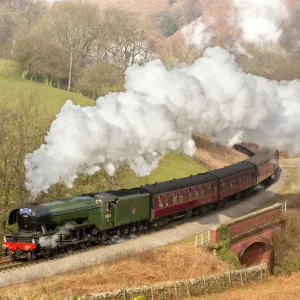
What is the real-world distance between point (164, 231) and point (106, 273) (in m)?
9.87

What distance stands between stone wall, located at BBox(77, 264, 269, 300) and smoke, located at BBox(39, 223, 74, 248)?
559cm

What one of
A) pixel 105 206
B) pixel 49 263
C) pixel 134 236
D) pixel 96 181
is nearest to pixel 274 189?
pixel 96 181

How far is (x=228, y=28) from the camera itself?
189 m

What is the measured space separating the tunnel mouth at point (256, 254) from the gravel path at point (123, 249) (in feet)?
11.1

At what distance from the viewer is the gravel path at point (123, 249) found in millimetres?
24828

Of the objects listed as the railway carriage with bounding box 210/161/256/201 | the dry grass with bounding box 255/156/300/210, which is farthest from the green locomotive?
the dry grass with bounding box 255/156/300/210

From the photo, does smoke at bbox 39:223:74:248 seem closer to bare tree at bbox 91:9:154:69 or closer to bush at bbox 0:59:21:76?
bush at bbox 0:59:21:76

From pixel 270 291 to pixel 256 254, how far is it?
7.35 meters

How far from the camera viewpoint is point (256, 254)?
37.3 m

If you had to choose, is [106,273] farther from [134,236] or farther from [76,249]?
[134,236]

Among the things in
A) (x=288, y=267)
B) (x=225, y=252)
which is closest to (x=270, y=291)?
(x=225, y=252)

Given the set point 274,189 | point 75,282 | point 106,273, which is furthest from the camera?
point 274,189

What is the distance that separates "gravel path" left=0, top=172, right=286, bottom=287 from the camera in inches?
977

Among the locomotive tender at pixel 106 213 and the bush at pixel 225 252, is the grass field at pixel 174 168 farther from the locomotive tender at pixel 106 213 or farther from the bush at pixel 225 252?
the bush at pixel 225 252
